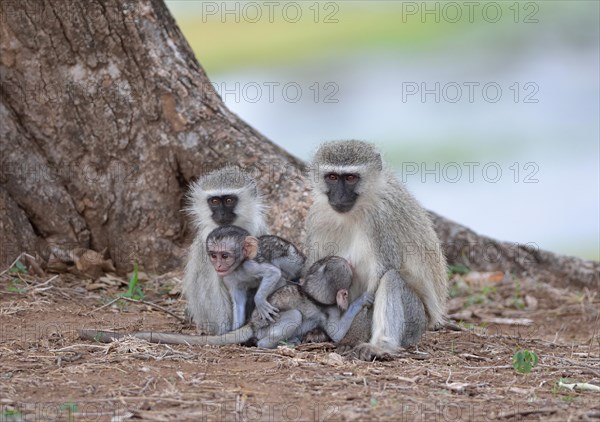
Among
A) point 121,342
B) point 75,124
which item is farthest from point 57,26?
point 121,342

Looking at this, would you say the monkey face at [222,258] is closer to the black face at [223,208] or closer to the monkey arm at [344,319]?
the black face at [223,208]

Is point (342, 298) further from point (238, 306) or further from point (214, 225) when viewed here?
point (214, 225)

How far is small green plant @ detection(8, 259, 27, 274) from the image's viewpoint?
8.05 metres

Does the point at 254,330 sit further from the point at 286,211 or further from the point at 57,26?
the point at 57,26

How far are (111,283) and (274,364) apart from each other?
2.93 meters

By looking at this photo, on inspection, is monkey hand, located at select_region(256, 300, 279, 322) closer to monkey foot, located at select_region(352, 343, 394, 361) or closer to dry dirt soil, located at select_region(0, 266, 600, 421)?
dry dirt soil, located at select_region(0, 266, 600, 421)

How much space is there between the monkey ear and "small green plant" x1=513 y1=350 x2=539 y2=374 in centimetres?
192

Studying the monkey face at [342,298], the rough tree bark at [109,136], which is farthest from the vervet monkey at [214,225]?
the rough tree bark at [109,136]

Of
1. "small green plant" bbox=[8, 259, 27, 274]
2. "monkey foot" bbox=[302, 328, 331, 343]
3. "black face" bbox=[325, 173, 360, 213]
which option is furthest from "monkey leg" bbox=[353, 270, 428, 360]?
"small green plant" bbox=[8, 259, 27, 274]

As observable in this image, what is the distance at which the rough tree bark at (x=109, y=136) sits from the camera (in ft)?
27.0

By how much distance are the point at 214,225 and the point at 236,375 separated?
1736 mm

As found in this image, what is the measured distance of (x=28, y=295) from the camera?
24.9 feet

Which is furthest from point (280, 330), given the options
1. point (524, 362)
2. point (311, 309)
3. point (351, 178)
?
point (524, 362)

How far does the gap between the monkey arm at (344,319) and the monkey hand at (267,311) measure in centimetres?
41
